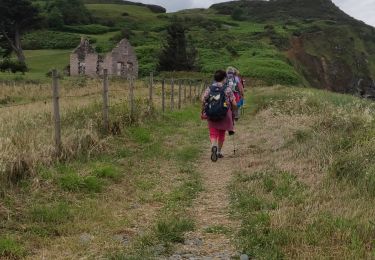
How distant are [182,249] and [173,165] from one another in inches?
187

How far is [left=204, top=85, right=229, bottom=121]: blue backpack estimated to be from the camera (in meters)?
10.8

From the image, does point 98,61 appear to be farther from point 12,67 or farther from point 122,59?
point 12,67

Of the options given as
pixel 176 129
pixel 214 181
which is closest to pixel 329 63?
pixel 176 129

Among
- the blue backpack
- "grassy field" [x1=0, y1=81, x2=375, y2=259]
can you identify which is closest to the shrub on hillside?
"grassy field" [x1=0, y1=81, x2=375, y2=259]

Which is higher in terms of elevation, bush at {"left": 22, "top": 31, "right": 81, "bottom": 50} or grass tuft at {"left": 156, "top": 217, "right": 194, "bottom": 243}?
bush at {"left": 22, "top": 31, "right": 81, "bottom": 50}

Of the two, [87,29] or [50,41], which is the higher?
[87,29]

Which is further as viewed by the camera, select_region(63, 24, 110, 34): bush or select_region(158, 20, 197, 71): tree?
select_region(63, 24, 110, 34): bush

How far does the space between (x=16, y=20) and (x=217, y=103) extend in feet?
187

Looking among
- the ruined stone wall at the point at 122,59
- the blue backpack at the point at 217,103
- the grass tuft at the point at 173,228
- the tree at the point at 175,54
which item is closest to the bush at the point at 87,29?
the tree at the point at 175,54

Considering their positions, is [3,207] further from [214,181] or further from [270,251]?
[214,181]

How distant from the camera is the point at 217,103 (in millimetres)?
10891

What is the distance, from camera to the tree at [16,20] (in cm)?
6059

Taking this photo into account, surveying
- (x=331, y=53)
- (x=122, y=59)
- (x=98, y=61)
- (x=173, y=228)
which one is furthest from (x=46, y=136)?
(x=331, y=53)

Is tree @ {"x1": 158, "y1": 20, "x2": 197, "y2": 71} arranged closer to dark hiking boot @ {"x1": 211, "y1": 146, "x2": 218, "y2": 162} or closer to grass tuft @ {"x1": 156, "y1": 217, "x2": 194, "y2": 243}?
dark hiking boot @ {"x1": 211, "y1": 146, "x2": 218, "y2": 162}
